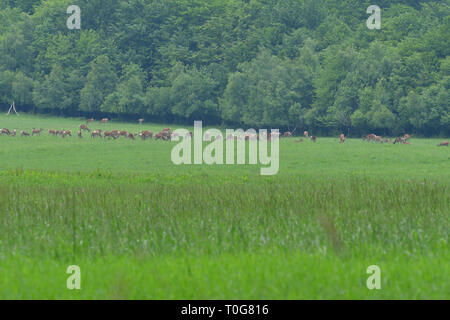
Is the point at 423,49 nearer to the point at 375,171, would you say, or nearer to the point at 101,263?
the point at 375,171

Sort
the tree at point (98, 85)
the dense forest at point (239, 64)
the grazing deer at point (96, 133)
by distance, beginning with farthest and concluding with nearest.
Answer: the tree at point (98, 85)
the dense forest at point (239, 64)
the grazing deer at point (96, 133)

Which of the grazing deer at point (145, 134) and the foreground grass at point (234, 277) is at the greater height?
the grazing deer at point (145, 134)

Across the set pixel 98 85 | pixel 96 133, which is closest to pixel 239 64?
pixel 98 85

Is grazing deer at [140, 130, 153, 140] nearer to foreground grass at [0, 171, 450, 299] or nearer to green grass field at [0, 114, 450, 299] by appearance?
green grass field at [0, 114, 450, 299]

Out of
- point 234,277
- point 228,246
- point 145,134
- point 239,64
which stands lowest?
point 234,277

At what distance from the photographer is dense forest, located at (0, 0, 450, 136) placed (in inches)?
3221

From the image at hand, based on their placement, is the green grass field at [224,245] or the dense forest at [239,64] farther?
the dense forest at [239,64]

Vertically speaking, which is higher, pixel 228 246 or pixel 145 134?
pixel 145 134

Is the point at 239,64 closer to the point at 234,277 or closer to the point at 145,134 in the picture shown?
the point at 145,134

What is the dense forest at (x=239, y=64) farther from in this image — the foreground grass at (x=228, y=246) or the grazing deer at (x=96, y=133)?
the foreground grass at (x=228, y=246)

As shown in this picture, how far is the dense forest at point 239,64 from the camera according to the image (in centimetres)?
8181

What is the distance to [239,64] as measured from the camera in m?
100

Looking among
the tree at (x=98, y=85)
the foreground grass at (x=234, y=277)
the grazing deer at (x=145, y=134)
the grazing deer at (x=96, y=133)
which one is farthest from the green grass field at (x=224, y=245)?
the tree at (x=98, y=85)

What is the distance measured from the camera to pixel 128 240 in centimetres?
1412
